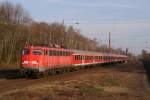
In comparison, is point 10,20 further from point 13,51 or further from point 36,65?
point 36,65

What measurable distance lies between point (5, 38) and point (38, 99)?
175 feet

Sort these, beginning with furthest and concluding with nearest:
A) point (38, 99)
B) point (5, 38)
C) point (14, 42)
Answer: point (14, 42), point (5, 38), point (38, 99)

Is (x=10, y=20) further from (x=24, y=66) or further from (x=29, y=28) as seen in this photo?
(x=24, y=66)

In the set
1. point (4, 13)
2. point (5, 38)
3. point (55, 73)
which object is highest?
point (4, 13)

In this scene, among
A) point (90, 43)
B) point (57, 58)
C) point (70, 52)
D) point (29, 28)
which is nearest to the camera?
point (57, 58)

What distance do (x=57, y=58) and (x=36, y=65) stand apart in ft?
18.4

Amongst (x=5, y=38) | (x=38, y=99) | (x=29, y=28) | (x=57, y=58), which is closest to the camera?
(x=38, y=99)

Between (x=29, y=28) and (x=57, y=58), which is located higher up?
(x=29, y=28)

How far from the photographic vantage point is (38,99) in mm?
16094

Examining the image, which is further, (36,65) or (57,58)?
(57,58)

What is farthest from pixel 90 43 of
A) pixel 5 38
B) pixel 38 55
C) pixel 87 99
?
pixel 87 99

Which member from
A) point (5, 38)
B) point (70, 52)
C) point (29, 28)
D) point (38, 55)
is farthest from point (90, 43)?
point (38, 55)

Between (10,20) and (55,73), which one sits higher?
(10,20)

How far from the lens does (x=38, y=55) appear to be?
3119 centimetres
